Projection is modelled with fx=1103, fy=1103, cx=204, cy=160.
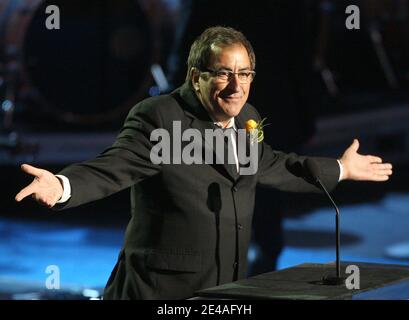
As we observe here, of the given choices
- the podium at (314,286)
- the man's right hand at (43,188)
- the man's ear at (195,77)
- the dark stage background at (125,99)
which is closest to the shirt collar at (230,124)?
the man's ear at (195,77)

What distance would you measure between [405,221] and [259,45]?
93.7 inches

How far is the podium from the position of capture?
3.06 m

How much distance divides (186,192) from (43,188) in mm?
543

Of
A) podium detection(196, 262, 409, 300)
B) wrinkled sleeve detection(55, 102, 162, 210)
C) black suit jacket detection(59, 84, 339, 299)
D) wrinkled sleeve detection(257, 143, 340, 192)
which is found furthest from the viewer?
wrinkled sleeve detection(257, 143, 340, 192)

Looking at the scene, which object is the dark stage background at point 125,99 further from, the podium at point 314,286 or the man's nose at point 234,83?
the man's nose at point 234,83

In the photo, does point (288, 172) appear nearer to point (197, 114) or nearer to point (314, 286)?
point (197, 114)

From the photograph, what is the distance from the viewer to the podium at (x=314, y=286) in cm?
306

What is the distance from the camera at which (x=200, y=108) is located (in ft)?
11.8

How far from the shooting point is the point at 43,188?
3.11m

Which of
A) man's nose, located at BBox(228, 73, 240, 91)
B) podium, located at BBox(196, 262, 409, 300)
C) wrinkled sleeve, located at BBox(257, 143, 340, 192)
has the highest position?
man's nose, located at BBox(228, 73, 240, 91)

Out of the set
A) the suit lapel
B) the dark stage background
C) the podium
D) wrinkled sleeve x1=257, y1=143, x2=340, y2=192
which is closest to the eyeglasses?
the suit lapel

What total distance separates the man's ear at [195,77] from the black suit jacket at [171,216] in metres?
0.07

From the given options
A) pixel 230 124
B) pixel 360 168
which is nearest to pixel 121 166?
pixel 230 124

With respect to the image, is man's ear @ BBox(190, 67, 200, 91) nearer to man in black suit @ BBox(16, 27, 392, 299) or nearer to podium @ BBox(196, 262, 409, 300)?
man in black suit @ BBox(16, 27, 392, 299)
